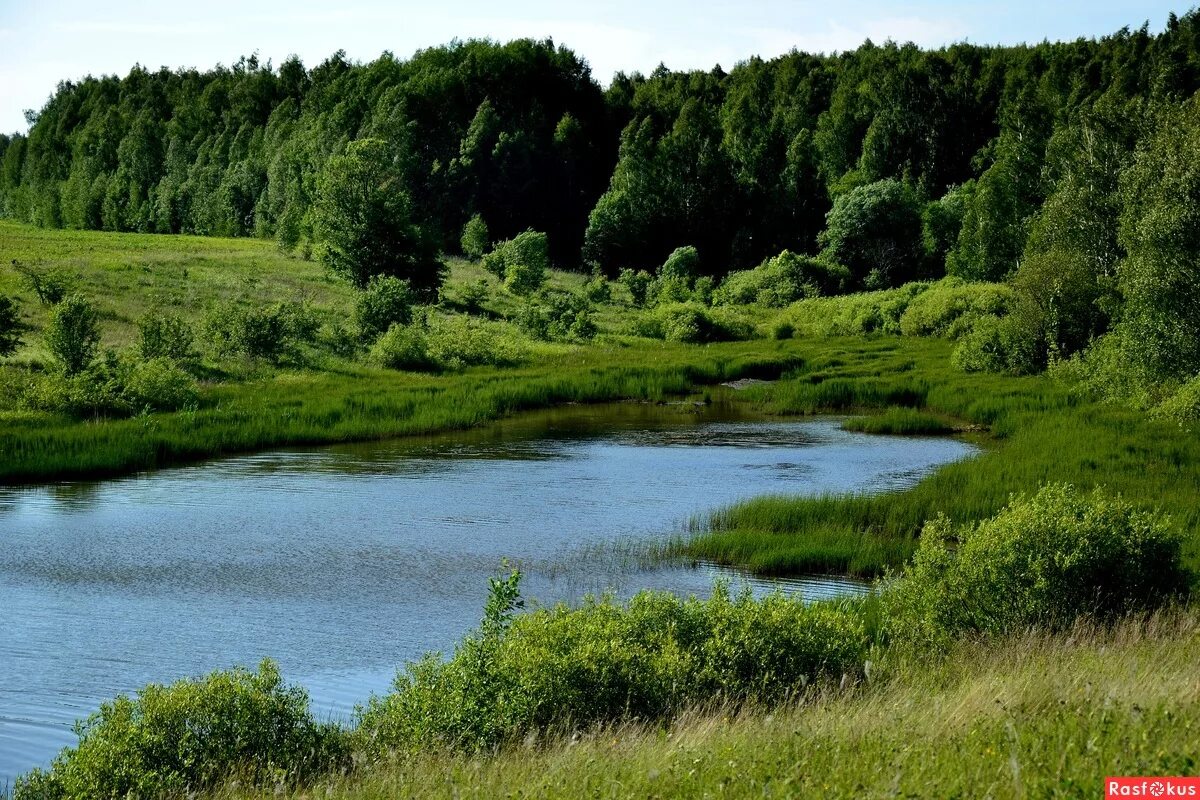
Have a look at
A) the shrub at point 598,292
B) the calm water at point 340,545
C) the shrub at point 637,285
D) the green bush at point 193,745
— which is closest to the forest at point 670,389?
the green bush at point 193,745

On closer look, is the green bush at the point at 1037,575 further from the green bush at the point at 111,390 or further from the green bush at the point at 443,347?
the green bush at the point at 443,347

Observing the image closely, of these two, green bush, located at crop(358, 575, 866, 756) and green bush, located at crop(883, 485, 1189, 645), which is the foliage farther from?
green bush, located at crop(358, 575, 866, 756)

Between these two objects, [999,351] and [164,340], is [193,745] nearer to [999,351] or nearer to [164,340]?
[164,340]

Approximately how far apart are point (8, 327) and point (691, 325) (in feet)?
114

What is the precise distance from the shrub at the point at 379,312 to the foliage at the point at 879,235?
3814 centimetres

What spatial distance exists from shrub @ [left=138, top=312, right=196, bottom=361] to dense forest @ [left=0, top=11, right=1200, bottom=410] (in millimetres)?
23480

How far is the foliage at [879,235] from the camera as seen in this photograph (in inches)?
3324

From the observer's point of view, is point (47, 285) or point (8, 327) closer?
point (8, 327)

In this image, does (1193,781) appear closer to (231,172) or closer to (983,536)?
(983,536)

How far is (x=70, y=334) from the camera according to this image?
1499 inches

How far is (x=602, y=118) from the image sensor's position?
11769 cm

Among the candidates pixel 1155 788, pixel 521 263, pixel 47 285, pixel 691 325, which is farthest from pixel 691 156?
pixel 1155 788

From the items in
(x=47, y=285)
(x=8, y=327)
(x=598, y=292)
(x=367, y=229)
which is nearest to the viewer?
(x=8, y=327)

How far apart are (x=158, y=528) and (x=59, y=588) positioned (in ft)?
16.1
